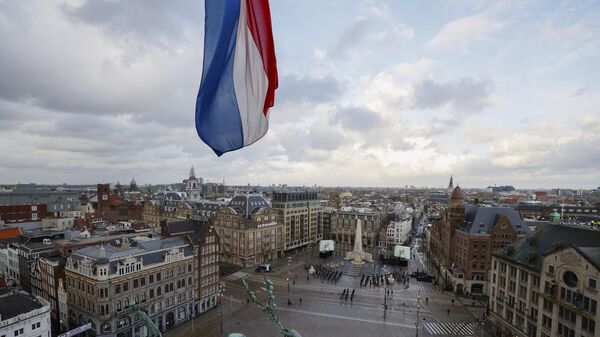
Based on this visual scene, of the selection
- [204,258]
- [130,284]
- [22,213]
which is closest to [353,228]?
[204,258]

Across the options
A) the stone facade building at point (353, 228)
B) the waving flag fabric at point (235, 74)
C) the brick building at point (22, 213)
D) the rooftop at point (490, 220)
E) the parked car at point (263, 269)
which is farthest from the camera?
the stone facade building at point (353, 228)

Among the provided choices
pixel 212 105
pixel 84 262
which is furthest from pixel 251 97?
pixel 84 262

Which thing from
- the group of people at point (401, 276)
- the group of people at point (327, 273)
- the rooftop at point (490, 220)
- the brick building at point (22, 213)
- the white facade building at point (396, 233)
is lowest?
the group of people at point (327, 273)

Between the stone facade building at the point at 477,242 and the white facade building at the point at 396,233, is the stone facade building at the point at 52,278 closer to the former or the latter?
the stone facade building at the point at 477,242

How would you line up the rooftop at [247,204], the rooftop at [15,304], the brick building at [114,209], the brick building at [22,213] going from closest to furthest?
the rooftop at [15,304]
the rooftop at [247,204]
the brick building at [22,213]
the brick building at [114,209]

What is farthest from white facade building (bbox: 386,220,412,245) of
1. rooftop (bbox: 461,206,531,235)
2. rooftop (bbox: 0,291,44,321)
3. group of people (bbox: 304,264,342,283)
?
rooftop (bbox: 0,291,44,321)

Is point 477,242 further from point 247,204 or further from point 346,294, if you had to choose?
point 247,204

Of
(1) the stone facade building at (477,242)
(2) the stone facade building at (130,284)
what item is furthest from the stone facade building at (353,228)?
(2) the stone facade building at (130,284)

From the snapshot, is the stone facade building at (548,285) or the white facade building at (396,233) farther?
the white facade building at (396,233)
